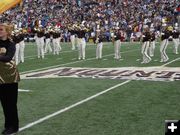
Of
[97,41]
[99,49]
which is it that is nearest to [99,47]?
[99,49]

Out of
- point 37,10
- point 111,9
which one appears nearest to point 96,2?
point 111,9

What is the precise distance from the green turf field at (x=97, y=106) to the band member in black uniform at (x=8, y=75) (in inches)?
17.1

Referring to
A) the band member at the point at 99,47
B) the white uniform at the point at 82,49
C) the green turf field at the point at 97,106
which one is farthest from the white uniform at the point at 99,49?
the green turf field at the point at 97,106

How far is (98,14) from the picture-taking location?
4672cm

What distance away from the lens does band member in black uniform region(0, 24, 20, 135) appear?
6.28 m

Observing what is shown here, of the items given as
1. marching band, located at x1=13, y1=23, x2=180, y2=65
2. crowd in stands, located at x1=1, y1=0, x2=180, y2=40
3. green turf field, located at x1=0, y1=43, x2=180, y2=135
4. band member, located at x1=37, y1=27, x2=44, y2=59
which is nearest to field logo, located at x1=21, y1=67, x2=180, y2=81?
green turf field, located at x1=0, y1=43, x2=180, y2=135

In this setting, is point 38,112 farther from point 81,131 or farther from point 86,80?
point 86,80

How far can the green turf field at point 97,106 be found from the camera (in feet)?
23.2

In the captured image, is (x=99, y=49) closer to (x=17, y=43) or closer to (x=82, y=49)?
(x=82, y=49)

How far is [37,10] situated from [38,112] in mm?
42836

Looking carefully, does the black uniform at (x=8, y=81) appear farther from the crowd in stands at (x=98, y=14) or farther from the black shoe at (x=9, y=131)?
the crowd in stands at (x=98, y=14)

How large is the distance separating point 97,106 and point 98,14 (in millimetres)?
38219

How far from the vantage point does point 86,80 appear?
Answer: 13.0 metres

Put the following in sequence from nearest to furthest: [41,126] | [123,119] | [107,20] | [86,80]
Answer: [41,126]
[123,119]
[86,80]
[107,20]
